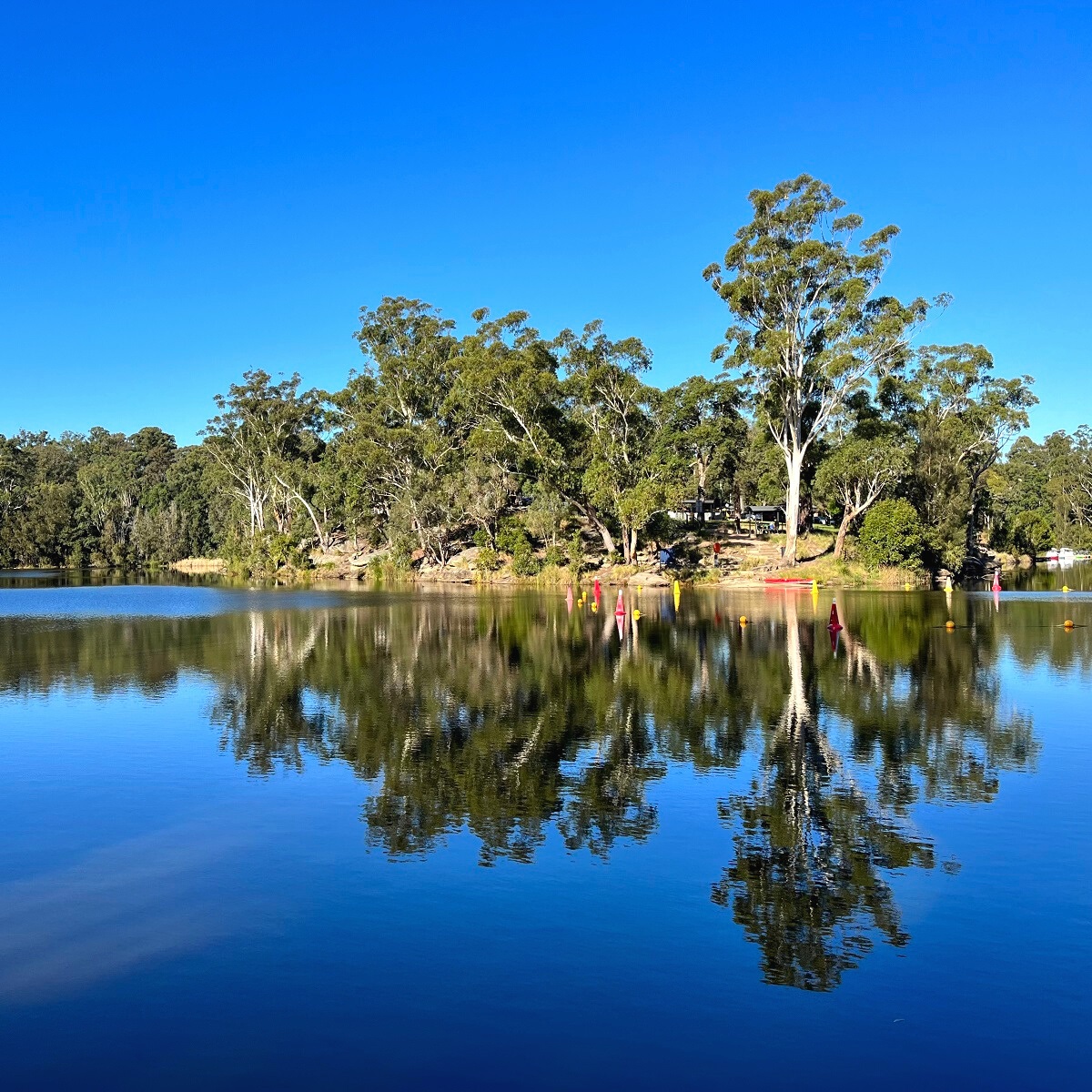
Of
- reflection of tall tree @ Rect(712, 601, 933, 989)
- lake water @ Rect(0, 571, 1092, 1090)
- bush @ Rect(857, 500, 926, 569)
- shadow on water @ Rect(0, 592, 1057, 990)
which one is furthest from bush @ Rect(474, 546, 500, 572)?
reflection of tall tree @ Rect(712, 601, 933, 989)

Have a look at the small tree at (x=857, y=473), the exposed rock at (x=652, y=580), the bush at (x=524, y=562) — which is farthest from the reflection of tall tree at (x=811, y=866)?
the bush at (x=524, y=562)

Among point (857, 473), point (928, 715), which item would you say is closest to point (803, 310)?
point (857, 473)

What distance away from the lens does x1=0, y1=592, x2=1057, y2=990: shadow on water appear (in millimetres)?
10789

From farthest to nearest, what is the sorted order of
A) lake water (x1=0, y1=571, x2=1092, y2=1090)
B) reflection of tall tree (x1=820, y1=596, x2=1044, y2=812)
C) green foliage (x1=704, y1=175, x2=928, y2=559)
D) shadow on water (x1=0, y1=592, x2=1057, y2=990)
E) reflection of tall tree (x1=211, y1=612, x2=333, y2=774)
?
green foliage (x1=704, y1=175, x2=928, y2=559)
reflection of tall tree (x1=211, y1=612, x2=333, y2=774)
reflection of tall tree (x1=820, y1=596, x2=1044, y2=812)
shadow on water (x1=0, y1=592, x2=1057, y2=990)
lake water (x1=0, y1=571, x2=1092, y2=1090)

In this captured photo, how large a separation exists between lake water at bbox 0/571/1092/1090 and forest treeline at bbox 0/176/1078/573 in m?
42.5

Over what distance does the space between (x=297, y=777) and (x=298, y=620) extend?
2863 cm

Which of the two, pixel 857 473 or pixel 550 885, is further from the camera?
pixel 857 473

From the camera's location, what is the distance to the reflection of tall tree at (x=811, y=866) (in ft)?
28.1

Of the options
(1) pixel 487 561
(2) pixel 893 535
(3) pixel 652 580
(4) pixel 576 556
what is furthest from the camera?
(1) pixel 487 561

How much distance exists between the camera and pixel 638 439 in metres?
68.2

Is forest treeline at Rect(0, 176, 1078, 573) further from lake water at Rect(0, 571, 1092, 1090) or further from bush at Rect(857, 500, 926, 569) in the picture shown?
lake water at Rect(0, 571, 1092, 1090)

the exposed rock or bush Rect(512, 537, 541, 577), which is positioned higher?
bush Rect(512, 537, 541, 577)

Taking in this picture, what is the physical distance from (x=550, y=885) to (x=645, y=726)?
321 inches

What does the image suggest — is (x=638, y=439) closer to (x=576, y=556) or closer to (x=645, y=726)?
(x=576, y=556)
